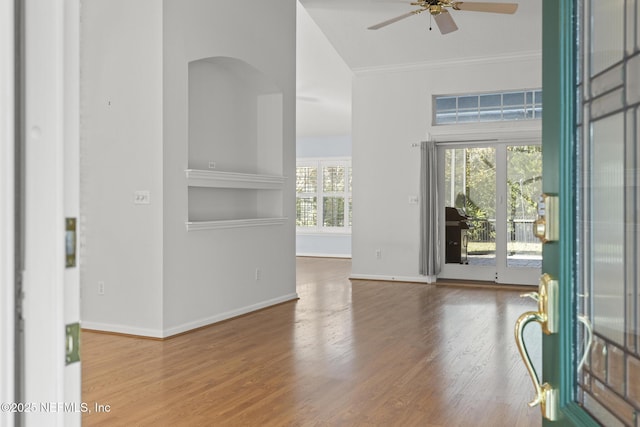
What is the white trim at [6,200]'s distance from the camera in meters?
0.72

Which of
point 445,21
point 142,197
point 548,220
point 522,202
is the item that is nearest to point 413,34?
point 445,21

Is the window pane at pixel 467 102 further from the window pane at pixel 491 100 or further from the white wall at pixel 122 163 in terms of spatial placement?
the white wall at pixel 122 163

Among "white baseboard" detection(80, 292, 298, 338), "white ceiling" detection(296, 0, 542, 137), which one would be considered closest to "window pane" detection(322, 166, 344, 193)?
"white ceiling" detection(296, 0, 542, 137)

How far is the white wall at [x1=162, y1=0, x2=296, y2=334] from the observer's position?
4.87 meters

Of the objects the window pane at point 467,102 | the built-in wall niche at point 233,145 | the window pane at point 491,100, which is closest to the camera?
the built-in wall niche at point 233,145

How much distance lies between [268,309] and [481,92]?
165 inches

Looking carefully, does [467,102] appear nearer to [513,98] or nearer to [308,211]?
[513,98]

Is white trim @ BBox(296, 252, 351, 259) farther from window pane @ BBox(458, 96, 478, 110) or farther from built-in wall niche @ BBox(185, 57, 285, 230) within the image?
built-in wall niche @ BBox(185, 57, 285, 230)

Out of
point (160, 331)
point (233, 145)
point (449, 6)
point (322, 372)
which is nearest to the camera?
point (322, 372)

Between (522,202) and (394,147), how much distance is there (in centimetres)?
191

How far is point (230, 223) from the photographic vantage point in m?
5.62

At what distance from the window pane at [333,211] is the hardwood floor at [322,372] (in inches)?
257

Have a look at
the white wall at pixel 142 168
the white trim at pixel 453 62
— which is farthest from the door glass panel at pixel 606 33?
the white trim at pixel 453 62

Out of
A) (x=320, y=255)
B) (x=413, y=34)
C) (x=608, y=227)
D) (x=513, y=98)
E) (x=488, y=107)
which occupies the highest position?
(x=413, y=34)
